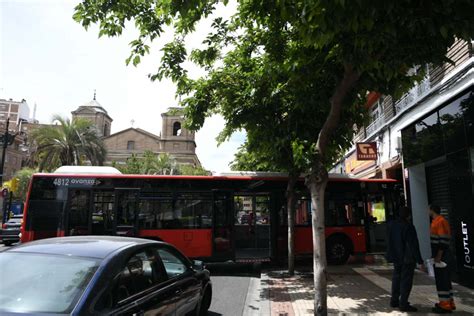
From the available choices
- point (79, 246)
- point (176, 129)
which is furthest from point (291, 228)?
point (176, 129)

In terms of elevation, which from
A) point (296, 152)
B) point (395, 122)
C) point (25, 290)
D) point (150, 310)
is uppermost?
point (395, 122)

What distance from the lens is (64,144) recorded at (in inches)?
1129

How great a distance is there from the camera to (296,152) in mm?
7430

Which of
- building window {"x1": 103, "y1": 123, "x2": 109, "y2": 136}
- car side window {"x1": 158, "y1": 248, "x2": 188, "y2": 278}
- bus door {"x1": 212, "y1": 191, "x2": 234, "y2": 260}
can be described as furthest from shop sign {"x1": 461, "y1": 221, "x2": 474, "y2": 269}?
building window {"x1": 103, "y1": 123, "x2": 109, "y2": 136}

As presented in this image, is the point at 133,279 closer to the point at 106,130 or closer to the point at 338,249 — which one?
the point at 338,249

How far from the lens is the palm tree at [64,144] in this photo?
2842 centimetres

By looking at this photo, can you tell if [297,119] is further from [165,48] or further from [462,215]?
[462,215]

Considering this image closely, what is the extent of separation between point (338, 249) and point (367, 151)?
5233mm

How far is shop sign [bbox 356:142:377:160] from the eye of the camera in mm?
16312

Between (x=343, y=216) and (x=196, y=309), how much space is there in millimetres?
8968

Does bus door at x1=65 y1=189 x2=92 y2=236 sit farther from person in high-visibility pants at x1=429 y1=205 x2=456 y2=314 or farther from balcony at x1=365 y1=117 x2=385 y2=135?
balcony at x1=365 y1=117 x2=385 y2=135

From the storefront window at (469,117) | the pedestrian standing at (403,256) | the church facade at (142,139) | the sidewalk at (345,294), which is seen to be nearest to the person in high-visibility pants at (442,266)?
the sidewalk at (345,294)

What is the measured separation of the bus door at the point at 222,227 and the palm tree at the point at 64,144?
1947 centimetres

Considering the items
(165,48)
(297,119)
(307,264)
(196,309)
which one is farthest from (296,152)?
(307,264)
